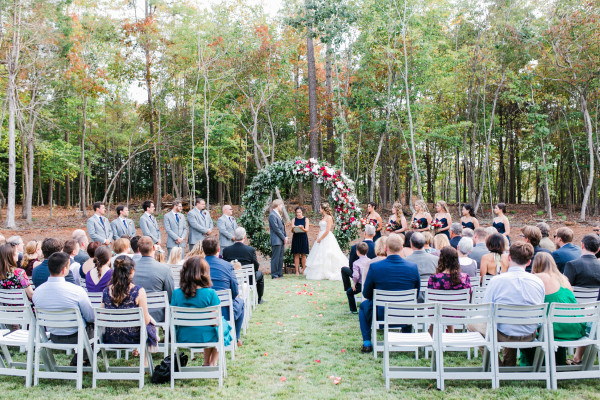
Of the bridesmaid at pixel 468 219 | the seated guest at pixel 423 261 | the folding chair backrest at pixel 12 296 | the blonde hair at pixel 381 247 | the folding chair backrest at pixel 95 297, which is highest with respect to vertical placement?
the bridesmaid at pixel 468 219

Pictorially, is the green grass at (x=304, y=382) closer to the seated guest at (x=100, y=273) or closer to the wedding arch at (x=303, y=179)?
the seated guest at (x=100, y=273)

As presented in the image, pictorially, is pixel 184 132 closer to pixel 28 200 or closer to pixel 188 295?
pixel 28 200

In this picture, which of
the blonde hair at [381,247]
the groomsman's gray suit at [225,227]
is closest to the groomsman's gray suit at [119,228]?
the groomsman's gray suit at [225,227]

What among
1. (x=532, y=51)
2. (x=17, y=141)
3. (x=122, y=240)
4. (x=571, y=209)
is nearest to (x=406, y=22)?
(x=532, y=51)

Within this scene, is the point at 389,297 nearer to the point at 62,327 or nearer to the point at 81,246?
the point at 62,327

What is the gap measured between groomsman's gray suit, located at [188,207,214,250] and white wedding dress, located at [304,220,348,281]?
2.56m

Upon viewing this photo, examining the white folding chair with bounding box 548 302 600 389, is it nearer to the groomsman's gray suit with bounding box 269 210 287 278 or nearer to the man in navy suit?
the man in navy suit

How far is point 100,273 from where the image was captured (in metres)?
4.86

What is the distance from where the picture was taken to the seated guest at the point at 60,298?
13.6 ft

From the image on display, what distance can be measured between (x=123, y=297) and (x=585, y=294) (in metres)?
4.55

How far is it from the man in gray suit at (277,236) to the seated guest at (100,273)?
5.25 m

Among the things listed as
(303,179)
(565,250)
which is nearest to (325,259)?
(303,179)

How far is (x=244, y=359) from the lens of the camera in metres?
4.86

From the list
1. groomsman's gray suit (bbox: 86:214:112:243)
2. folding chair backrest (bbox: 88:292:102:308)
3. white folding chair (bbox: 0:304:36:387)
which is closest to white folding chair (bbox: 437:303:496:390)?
folding chair backrest (bbox: 88:292:102:308)
